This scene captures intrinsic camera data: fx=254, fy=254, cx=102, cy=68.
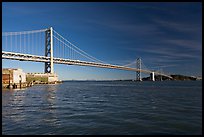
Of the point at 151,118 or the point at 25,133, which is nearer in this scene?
the point at 25,133

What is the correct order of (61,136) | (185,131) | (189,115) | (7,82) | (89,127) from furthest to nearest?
(7,82)
(189,115)
(89,127)
(185,131)
(61,136)

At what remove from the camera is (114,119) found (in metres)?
13.1

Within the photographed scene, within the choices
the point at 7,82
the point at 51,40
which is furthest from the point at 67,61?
the point at 7,82

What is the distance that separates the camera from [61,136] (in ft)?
31.6

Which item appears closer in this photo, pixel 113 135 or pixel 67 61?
pixel 113 135

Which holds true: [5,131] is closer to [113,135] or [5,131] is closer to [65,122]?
[65,122]

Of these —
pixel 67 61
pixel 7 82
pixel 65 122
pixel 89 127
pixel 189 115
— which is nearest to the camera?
pixel 89 127

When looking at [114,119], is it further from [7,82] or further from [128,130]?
[7,82]

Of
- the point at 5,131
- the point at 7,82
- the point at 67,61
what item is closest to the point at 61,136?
the point at 5,131

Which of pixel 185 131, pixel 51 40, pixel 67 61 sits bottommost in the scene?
pixel 185 131

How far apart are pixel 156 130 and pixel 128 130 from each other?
1165 millimetres

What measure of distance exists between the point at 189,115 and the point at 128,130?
551 centimetres

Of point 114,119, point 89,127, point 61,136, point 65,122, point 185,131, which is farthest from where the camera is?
point 114,119

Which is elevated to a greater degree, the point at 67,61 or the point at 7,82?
the point at 67,61
